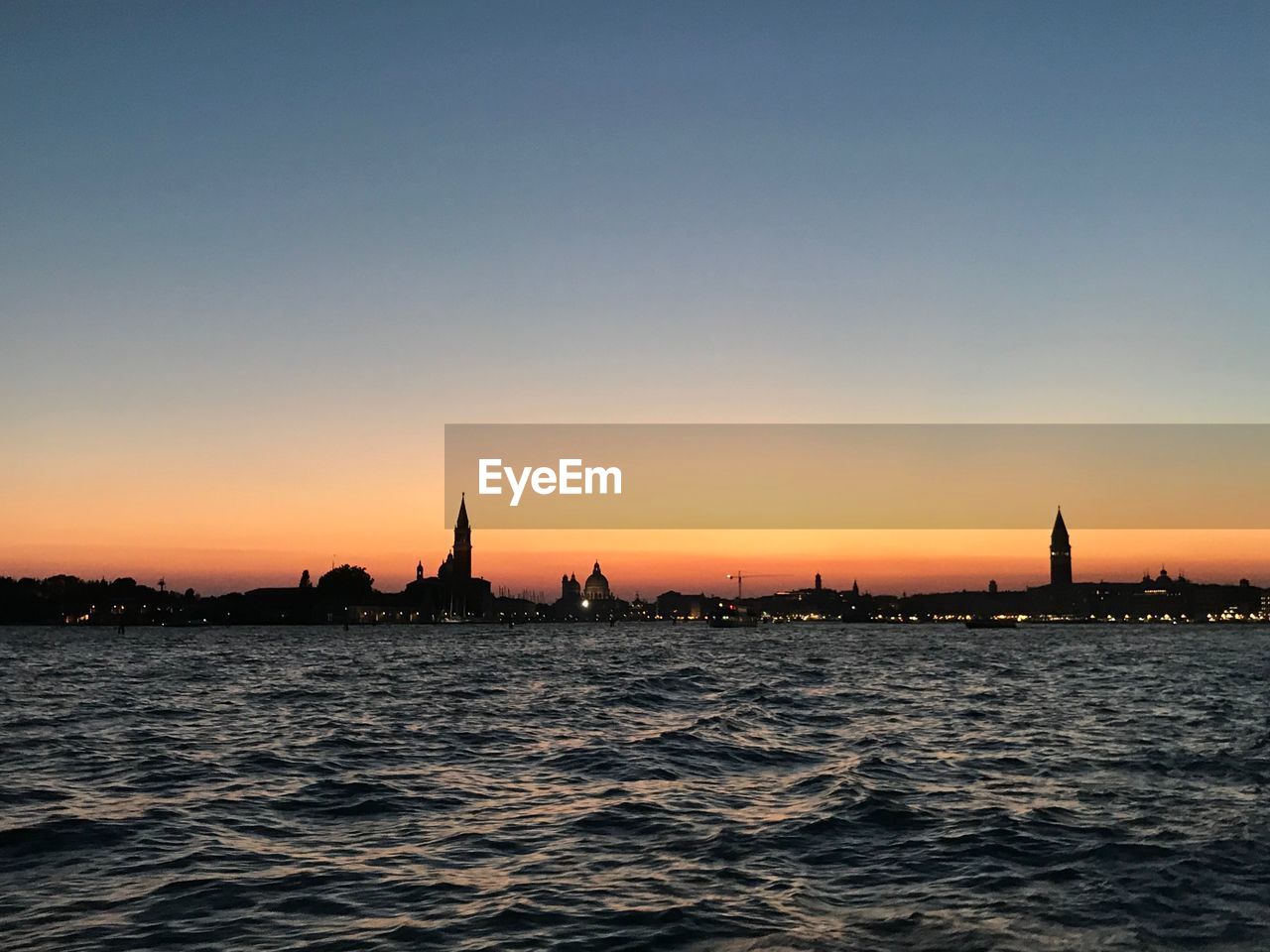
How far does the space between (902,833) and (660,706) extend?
2604 centimetres

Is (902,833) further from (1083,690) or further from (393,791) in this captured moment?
(1083,690)

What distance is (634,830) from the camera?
61.7 ft

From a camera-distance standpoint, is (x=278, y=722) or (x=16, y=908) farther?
(x=278, y=722)

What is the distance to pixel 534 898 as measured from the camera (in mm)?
14266

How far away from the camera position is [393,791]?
22422 mm

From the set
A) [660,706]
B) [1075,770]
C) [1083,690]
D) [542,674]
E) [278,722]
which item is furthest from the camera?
[542,674]

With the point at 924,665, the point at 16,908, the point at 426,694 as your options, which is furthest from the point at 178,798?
the point at 924,665

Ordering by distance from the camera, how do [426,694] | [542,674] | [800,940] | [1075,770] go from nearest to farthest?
[800,940] < [1075,770] < [426,694] < [542,674]

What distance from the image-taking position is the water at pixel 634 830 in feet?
43.1

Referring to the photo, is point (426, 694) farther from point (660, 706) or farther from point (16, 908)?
point (16, 908)

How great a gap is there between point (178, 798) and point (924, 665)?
73687 millimetres

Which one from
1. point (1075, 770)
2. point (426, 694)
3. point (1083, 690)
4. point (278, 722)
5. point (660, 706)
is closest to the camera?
point (1075, 770)

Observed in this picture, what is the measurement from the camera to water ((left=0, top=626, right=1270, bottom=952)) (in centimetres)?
1313

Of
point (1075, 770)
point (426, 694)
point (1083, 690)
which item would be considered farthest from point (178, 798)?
point (1083, 690)
